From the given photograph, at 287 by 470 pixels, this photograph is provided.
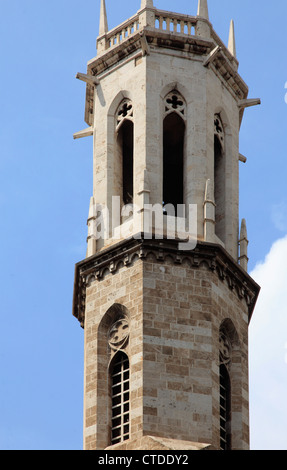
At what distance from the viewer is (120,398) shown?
161 feet

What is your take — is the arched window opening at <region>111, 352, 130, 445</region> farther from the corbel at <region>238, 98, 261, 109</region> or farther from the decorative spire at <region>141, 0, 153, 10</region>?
the decorative spire at <region>141, 0, 153, 10</region>

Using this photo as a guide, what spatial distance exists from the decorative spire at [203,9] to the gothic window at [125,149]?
3746mm

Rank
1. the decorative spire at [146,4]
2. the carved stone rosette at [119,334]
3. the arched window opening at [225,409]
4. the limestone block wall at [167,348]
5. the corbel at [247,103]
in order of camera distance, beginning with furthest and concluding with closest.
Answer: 1. the corbel at [247,103]
2. the decorative spire at [146,4]
3. the carved stone rosette at [119,334]
4. the arched window opening at [225,409]
5. the limestone block wall at [167,348]

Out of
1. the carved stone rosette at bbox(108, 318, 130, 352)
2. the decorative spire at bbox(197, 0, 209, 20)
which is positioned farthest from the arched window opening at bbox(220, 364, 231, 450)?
the decorative spire at bbox(197, 0, 209, 20)

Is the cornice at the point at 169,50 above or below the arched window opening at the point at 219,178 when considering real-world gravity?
above

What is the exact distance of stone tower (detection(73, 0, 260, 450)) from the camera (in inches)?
1909

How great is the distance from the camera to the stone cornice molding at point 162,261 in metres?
50.3

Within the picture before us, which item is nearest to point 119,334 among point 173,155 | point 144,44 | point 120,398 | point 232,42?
point 120,398

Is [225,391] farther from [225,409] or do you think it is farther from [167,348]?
[167,348]

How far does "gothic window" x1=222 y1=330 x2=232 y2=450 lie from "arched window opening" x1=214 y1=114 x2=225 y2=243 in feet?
11.8

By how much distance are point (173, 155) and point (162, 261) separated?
17.5 ft

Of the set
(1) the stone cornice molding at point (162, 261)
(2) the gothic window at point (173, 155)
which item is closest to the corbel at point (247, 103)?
(2) the gothic window at point (173, 155)

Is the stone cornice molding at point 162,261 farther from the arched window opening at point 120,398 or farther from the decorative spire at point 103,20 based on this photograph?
the decorative spire at point 103,20
